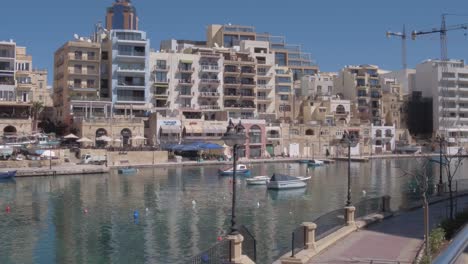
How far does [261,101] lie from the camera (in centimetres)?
10381

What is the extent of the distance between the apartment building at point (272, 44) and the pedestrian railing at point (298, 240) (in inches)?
A: 3456

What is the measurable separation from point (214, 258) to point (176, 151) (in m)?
66.6

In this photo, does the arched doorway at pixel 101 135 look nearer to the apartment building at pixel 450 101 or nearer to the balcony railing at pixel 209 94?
the balcony railing at pixel 209 94

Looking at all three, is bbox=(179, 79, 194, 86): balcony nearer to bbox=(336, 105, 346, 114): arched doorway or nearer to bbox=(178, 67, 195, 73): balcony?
bbox=(178, 67, 195, 73): balcony

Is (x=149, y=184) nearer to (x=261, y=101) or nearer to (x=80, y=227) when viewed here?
(x=80, y=227)

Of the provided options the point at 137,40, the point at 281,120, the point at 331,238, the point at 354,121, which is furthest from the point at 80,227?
the point at 354,121

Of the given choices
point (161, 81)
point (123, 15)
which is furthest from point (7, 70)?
point (123, 15)

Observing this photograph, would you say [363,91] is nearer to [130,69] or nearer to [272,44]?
[272,44]

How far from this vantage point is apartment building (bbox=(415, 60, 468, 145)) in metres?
120

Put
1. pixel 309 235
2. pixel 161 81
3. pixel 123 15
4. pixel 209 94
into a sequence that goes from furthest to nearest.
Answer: pixel 123 15
pixel 209 94
pixel 161 81
pixel 309 235

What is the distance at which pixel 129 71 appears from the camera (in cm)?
8819

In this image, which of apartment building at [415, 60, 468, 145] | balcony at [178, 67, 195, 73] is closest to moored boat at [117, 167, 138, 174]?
balcony at [178, 67, 195, 73]

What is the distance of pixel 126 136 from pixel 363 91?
185 feet

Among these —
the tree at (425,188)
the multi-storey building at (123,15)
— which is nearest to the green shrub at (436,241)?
the tree at (425,188)
